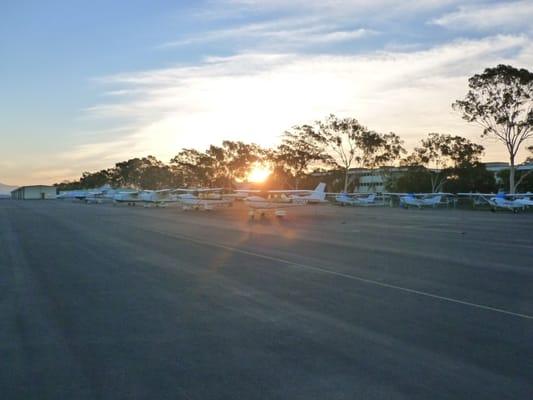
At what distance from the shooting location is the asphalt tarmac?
5.08 metres

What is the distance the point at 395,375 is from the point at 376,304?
3.44 meters

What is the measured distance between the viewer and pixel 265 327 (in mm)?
7195

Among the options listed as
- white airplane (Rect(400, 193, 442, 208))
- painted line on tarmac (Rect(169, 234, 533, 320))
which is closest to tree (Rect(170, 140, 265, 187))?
white airplane (Rect(400, 193, 442, 208))

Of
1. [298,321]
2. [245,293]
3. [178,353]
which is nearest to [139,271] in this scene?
[245,293]

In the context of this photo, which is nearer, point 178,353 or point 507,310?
point 178,353

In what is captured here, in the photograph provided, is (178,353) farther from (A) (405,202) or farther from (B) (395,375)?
(A) (405,202)

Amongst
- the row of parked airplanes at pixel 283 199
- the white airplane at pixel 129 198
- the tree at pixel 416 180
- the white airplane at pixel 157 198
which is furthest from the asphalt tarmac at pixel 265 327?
the tree at pixel 416 180

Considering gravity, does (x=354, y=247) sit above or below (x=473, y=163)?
below

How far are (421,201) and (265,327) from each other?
53.7 metres

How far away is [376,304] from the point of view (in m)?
8.69

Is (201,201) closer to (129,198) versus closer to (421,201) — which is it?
(129,198)

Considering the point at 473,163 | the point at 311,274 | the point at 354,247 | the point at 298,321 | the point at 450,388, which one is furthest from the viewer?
the point at 473,163

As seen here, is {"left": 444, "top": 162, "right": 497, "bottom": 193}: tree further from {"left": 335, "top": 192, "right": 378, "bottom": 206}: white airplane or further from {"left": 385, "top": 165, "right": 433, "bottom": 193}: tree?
{"left": 335, "top": 192, "right": 378, "bottom": 206}: white airplane

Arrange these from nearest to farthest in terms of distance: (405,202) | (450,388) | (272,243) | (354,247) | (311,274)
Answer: (450,388), (311,274), (354,247), (272,243), (405,202)
